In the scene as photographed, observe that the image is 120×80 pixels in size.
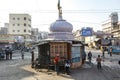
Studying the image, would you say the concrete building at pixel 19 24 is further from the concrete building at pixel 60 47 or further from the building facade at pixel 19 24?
the concrete building at pixel 60 47

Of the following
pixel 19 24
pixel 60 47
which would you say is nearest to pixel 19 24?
pixel 19 24

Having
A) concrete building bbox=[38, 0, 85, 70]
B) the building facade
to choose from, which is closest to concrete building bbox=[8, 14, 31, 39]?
the building facade

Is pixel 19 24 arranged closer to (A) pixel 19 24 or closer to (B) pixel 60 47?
(A) pixel 19 24

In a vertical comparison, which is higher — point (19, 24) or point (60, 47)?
point (19, 24)

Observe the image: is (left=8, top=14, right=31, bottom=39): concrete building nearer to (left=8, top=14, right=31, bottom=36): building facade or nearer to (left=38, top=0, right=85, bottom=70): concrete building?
(left=8, top=14, right=31, bottom=36): building facade

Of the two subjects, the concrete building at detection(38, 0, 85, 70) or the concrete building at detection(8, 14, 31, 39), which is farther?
the concrete building at detection(8, 14, 31, 39)

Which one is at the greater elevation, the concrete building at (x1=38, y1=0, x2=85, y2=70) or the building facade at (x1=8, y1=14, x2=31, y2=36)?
the building facade at (x1=8, y1=14, x2=31, y2=36)

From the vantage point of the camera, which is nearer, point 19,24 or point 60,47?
point 60,47

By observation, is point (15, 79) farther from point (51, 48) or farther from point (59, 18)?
point (59, 18)

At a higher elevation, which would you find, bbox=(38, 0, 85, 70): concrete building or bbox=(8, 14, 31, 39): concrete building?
bbox=(8, 14, 31, 39): concrete building

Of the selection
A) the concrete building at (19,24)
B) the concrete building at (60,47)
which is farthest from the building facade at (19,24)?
the concrete building at (60,47)

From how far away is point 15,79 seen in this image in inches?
748

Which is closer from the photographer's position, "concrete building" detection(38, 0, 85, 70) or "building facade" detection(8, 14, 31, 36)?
"concrete building" detection(38, 0, 85, 70)

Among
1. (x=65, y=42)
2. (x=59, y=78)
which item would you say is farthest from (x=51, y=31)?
(x=59, y=78)
